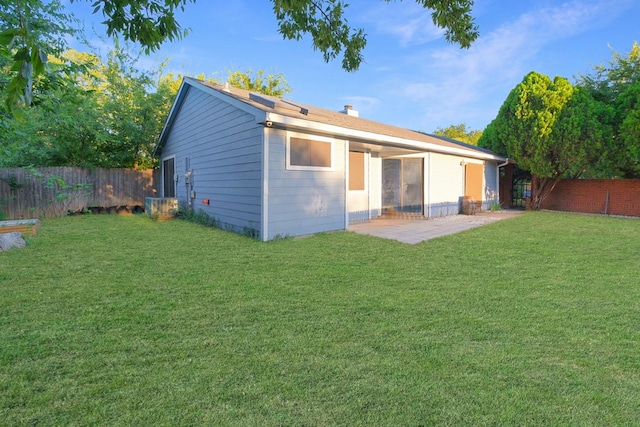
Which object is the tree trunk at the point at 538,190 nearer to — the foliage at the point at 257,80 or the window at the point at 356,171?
the window at the point at 356,171

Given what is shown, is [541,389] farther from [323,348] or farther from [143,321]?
[143,321]

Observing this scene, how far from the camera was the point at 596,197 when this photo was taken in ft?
41.3

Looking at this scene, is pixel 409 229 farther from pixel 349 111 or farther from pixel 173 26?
pixel 349 111

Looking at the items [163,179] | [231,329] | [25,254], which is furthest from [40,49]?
[163,179]

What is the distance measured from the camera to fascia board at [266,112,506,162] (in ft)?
20.4

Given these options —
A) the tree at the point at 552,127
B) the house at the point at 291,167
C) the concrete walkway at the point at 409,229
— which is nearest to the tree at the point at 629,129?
the tree at the point at 552,127

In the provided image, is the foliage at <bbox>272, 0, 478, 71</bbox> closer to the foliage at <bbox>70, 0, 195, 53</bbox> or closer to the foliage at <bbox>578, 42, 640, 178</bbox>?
the foliage at <bbox>70, 0, 195, 53</bbox>

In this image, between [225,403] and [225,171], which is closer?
[225,403]

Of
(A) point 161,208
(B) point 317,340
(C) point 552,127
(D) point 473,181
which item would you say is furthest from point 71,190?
(C) point 552,127

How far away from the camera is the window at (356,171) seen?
8984 mm

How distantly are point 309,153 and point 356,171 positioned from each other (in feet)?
7.96

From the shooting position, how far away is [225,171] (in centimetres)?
787

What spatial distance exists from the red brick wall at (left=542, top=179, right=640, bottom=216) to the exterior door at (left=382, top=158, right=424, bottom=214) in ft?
22.1

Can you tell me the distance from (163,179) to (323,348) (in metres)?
11.7
